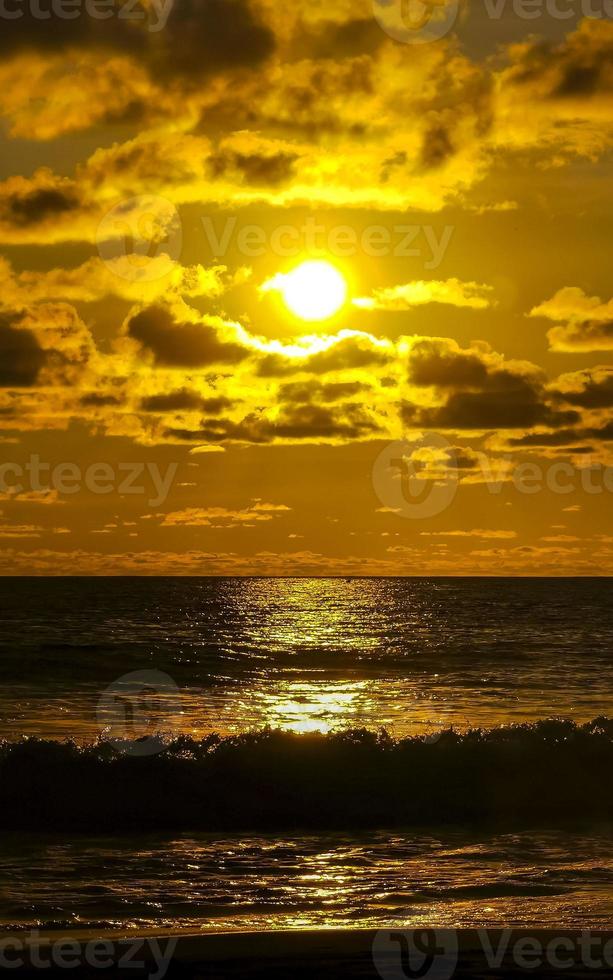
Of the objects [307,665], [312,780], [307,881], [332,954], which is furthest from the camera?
[307,665]

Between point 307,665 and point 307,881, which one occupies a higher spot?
point 307,665

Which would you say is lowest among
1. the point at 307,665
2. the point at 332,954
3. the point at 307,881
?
the point at 332,954

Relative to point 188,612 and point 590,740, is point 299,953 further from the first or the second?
point 188,612

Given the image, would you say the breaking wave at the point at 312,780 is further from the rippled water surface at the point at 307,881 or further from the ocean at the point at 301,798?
the rippled water surface at the point at 307,881

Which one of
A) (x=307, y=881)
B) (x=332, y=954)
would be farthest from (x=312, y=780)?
(x=332, y=954)

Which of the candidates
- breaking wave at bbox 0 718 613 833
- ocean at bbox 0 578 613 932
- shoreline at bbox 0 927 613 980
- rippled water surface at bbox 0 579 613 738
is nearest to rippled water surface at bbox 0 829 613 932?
ocean at bbox 0 578 613 932

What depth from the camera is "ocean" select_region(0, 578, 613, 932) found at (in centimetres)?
1400

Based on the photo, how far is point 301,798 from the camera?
22.2 meters

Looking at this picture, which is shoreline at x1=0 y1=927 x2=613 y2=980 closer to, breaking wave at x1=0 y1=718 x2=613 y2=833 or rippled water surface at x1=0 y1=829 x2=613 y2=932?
rippled water surface at x1=0 y1=829 x2=613 y2=932

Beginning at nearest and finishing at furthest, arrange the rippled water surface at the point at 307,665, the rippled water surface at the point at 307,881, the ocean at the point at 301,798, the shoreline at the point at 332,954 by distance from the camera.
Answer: the shoreline at the point at 332,954 < the rippled water surface at the point at 307,881 < the ocean at the point at 301,798 < the rippled water surface at the point at 307,665

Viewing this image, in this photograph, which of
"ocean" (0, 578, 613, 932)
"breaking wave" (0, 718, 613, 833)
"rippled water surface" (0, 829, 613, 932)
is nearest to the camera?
"rippled water surface" (0, 829, 613, 932)

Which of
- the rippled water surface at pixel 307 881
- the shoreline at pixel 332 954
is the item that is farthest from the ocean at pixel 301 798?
the shoreline at pixel 332 954

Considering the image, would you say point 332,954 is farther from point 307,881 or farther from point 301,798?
point 301,798

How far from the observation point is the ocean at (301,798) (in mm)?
14000
